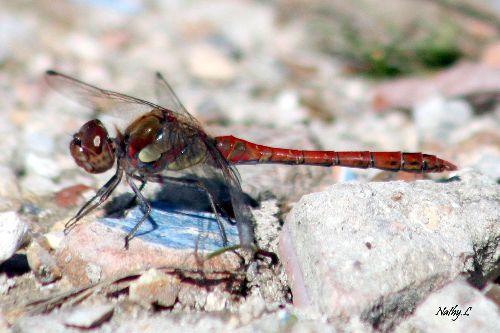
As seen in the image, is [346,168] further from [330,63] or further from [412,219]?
[330,63]

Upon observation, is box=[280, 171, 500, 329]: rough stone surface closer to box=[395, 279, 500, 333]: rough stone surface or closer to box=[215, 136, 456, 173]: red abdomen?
box=[395, 279, 500, 333]: rough stone surface

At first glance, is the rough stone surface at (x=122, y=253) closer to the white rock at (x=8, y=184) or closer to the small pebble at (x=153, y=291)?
the small pebble at (x=153, y=291)

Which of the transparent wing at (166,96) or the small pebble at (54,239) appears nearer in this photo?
the small pebble at (54,239)

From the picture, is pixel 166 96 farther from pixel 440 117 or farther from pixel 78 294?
pixel 440 117

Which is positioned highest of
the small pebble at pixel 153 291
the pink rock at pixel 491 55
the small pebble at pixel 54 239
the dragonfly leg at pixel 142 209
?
the pink rock at pixel 491 55

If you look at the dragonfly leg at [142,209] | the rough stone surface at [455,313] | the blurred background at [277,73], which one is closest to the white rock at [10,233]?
the dragonfly leg at [142,209]

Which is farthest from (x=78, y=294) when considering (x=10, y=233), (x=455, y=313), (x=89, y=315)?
(x=455, y=313)

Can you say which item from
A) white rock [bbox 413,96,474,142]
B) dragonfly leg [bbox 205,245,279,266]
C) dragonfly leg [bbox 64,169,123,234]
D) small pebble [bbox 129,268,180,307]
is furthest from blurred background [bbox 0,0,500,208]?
small pebble [bbox 129,268,180,307]

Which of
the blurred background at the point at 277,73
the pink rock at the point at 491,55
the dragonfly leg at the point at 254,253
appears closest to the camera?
the dragonfly leg at the point at 254,253
